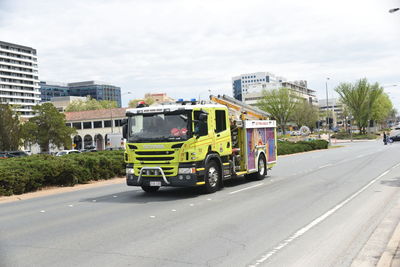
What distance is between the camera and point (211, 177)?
1395cm

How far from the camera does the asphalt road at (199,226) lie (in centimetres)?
678

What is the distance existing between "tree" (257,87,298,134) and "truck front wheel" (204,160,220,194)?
281 ft

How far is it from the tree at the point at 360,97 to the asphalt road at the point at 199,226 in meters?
70.9

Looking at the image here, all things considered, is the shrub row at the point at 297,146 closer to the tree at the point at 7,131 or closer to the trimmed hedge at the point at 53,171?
the trimmed hedge at the point at 53,171

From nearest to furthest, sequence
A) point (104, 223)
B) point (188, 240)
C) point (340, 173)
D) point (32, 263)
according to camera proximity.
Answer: point (32, 263) < point (188, 240) < point (104, 223) < point (340, 173)

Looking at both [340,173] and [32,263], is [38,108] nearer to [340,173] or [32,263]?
[340,173]

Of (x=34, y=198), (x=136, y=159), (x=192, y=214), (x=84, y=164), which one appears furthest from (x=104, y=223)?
(x=84, y=164)

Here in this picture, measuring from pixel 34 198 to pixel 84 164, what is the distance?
4.73 m

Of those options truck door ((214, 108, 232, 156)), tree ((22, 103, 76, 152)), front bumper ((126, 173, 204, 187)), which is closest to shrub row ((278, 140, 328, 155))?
truck door ((214, 108, 232, 156))

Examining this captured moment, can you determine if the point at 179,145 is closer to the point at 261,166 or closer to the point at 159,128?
the point at 159,128

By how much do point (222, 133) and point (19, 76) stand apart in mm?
154896

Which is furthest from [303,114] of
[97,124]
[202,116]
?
[202,116]

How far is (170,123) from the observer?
43.5 feet

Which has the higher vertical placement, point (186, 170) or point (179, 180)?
point (186, 170)
